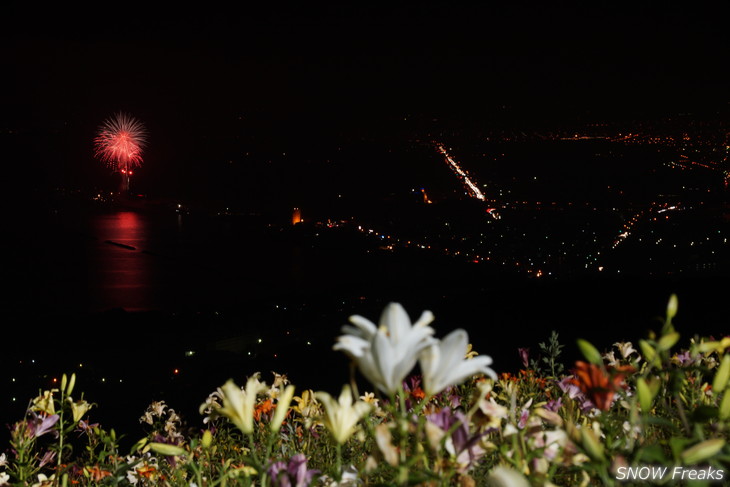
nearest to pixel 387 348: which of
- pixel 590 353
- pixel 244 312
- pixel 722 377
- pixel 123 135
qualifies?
pixel 590 353

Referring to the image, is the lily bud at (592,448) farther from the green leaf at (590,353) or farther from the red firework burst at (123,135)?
the red firework burst at (123,135)

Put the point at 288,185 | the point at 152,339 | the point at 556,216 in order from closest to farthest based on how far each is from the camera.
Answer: the point at 152,339 < the point at 556,216 < the point at 288,185

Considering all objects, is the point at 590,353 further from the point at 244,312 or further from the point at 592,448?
the point at 244,312

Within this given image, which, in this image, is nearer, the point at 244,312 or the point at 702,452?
the point at 702,452

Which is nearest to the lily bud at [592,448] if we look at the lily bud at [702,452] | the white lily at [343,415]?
the lily bud at [702,452]

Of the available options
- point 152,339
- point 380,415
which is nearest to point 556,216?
point 152,339

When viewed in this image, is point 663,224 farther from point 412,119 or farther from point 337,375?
point 412,119

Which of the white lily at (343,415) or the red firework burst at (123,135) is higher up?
the red firework burst at (123,135)
